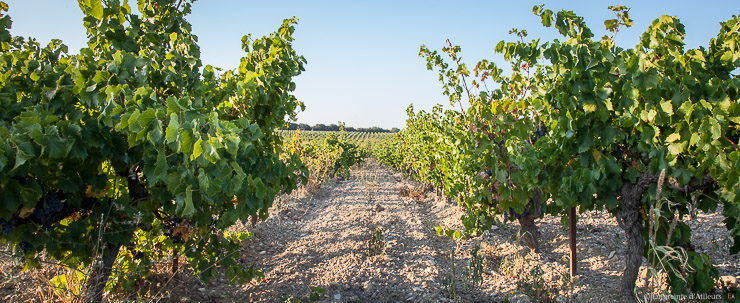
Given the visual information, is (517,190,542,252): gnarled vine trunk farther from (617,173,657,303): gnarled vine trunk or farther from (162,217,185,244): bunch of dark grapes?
(162,217,185,244): bunch of dark grapes

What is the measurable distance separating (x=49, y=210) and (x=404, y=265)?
122 inches

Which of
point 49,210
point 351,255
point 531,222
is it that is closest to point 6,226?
point 49,210

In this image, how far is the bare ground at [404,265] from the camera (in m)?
3.29

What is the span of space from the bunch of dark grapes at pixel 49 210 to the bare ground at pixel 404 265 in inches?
17.9

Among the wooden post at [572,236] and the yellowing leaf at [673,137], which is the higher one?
the yellowing leaf at [673,137]

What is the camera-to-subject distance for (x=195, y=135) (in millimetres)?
1530

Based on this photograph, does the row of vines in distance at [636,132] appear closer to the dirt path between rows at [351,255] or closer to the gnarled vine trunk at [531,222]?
the gnarled vine trunk at [531,222]

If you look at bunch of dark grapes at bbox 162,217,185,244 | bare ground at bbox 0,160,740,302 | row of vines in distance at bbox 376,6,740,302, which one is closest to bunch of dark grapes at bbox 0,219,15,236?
bare ground at bbox 0,160,740,302

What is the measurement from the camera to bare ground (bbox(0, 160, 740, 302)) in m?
3.29

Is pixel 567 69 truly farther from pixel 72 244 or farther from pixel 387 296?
pixel 72 244

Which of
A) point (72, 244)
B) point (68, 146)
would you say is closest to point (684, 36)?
point (68, 146)

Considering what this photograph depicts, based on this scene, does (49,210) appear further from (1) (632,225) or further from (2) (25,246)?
(1) (632,225)

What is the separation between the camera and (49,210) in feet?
7.43

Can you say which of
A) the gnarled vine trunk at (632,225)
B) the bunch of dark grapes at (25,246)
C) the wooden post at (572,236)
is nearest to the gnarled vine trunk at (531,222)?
the wooden post at (572,236)
